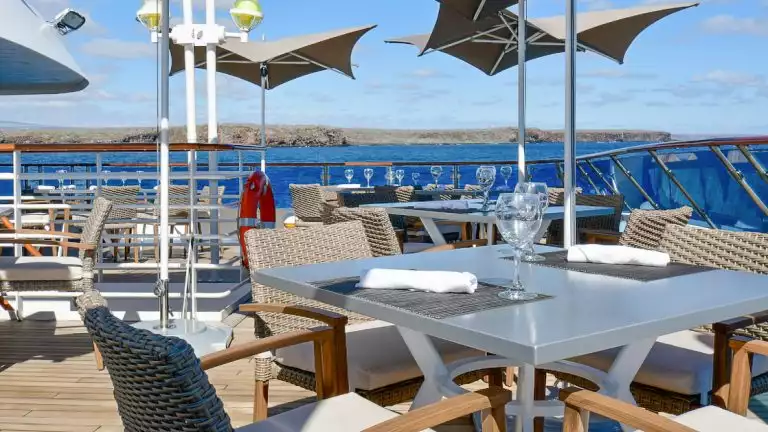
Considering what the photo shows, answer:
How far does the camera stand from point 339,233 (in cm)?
292

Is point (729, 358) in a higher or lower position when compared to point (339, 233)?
lower

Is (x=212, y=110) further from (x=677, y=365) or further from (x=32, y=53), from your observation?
(x=677, y=365)

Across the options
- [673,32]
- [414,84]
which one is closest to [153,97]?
[673,32]

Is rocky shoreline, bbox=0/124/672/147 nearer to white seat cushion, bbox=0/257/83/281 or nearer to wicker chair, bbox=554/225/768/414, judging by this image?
white seat cushion, bbox=0/257/83/281

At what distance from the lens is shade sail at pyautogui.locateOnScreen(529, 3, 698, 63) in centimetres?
702

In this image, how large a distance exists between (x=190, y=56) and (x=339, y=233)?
3.26 m

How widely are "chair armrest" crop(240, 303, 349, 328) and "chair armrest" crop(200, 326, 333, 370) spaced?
28 mm

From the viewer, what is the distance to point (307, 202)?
728 centimetres

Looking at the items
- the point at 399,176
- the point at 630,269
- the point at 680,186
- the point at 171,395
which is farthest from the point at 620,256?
the point at 399,176

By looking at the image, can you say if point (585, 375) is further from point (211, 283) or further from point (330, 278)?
point (211, 283)

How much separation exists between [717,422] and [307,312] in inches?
44.4

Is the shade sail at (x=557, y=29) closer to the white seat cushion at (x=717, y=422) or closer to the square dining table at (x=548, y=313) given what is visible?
the square dining table at (x=548, y=313)

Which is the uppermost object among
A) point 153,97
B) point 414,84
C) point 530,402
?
point 414,84

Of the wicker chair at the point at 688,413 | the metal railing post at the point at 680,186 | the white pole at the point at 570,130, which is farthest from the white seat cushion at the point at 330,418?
the metal railing post at the point at 680,186
